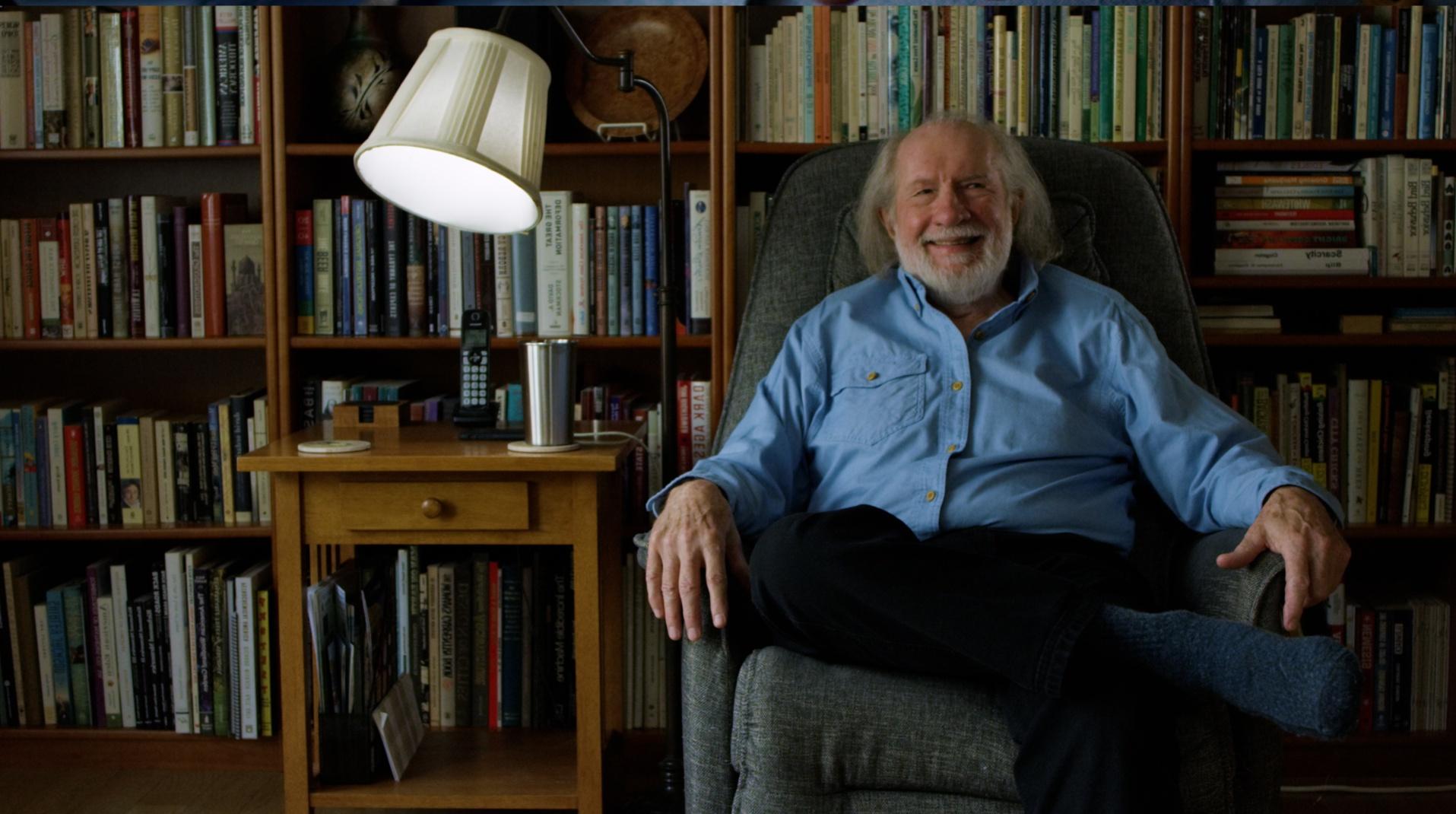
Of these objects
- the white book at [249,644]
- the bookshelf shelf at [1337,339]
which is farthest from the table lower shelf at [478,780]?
the bookshelf shelf at [1337,339]

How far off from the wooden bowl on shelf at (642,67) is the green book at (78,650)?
1.28 m

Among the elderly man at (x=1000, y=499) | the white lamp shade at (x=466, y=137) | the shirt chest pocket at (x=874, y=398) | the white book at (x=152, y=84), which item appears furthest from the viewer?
the white book at (x=152, y=84)

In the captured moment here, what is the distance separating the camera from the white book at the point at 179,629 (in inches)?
92.4

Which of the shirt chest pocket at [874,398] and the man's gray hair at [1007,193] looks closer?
the shirt chest pocket at [874,398]

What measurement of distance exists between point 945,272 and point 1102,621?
710 millimetres

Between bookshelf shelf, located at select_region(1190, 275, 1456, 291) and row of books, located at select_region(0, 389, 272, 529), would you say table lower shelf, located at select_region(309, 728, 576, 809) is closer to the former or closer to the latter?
row of books, located at select_region(0, 389, 272, 529)

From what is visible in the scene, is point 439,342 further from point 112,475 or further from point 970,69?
point 970,69

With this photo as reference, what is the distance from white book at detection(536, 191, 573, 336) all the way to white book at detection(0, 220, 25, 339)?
0.94 m

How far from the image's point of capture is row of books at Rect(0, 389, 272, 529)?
2.35 meters

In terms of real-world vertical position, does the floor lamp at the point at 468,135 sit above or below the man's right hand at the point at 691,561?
above

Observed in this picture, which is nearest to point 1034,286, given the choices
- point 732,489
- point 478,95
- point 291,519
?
point 732,489

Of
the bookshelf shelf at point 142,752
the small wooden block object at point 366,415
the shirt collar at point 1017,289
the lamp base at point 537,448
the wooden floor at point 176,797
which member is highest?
the shirt collar at point 1017,289

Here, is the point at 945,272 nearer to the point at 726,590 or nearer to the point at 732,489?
the point at 732,489

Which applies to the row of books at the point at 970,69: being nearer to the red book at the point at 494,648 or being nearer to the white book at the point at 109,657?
the red book at the point at 494,648
